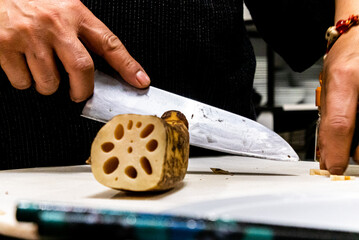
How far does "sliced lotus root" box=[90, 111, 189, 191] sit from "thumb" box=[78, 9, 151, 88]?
15.0 inches

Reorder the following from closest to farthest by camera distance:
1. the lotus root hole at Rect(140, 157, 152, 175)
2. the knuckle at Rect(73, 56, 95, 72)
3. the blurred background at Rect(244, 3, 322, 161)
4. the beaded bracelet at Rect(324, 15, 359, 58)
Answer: the lotus root hole at Rect(140, 157, 152, 175), the knuckle at Rect(73, 56, 95, 72), the beaded bracelet at Rect(324, 15, 359, 58), the blurred background at Rect(244, 3, 322, 161)

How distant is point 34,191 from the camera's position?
891mm

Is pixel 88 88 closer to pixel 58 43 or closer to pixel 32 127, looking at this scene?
pixel 58 43

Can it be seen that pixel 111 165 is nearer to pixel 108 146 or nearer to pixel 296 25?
pixel 108 146

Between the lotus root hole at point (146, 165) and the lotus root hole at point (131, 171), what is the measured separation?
2 centimetres

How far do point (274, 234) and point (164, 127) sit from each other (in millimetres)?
385

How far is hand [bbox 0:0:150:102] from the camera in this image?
109cm

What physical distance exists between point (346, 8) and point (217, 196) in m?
0.89

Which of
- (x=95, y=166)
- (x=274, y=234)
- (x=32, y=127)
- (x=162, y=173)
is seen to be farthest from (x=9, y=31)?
(x=274, y=234)

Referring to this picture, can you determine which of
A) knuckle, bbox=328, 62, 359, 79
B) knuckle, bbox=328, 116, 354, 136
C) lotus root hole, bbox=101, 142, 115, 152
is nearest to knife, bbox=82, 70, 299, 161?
knuckle, bbox=328, 116, 354, 136

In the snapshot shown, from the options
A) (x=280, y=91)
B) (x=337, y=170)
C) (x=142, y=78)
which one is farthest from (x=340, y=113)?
(x=280, y=91)

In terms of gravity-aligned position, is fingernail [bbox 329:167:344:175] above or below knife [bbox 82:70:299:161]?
below

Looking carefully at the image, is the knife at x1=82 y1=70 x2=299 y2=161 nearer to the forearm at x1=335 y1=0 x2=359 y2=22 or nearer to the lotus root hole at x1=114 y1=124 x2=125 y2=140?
the lotus root hole at x1=114 y1=124 x2=125 y2=140

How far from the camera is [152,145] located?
0.80m
